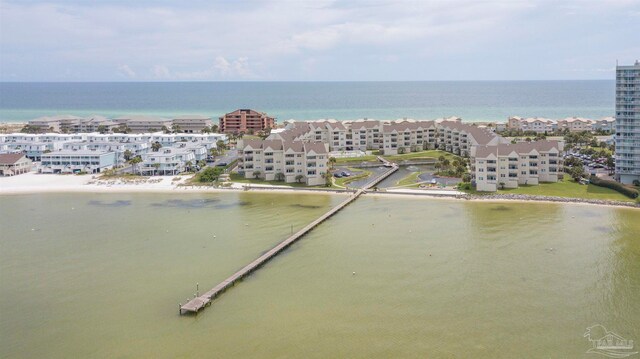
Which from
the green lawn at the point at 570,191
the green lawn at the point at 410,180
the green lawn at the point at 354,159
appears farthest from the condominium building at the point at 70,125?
the green lawn at the point at 570,191

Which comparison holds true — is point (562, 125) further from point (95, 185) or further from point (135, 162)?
point (95, 185)

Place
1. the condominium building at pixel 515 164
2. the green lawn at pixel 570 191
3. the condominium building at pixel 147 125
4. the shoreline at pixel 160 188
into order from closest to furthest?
the green lawn at pixel 570 191 → the shoreline at pixel 160 188 → the condominium building at pixel 515 164 → the condominium building at pixel 147 125

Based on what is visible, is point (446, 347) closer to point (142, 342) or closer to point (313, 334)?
point (313, 334)

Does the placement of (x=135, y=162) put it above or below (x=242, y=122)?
below

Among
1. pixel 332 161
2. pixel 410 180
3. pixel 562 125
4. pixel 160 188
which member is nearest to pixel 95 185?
pixel 160 188

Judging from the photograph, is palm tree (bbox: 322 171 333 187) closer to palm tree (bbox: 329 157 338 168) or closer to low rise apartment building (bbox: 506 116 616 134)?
palm tree (bbox: 329 157 338 168)

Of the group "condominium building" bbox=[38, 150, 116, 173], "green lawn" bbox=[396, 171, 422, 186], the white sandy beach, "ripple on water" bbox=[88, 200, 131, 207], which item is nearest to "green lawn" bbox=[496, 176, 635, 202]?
"green lawn" bbox=[396, 171, 422, 186]

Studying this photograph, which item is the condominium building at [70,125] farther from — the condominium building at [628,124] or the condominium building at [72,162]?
the condominium building at [628,124]
